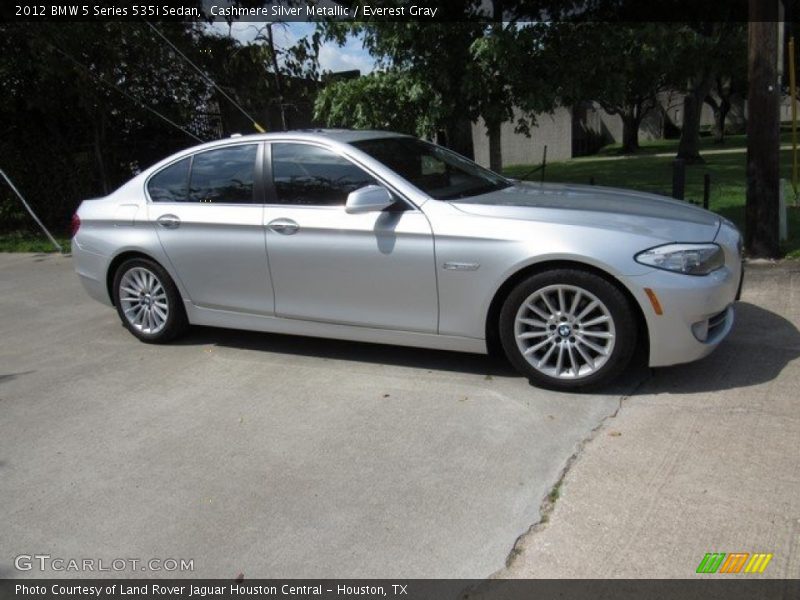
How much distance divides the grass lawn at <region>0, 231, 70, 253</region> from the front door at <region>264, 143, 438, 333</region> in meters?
7.16

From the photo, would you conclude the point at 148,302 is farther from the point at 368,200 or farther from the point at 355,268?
the point at 368,200

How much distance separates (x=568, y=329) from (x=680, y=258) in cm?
74

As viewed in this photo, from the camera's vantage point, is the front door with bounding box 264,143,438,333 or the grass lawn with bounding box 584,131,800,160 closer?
the front door with bounding box 264,143,438,333

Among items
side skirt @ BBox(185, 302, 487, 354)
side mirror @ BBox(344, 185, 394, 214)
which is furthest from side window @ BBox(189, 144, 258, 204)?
side mirror @ BBox(344, 185, 394, 214)

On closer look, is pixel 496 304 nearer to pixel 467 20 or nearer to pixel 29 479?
pixel 29 479

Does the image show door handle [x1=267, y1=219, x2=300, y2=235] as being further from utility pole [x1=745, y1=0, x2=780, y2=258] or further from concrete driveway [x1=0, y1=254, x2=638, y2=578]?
utility pole [x1=745, y1=0, x2=780, y2=258]

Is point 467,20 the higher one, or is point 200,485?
point 467,20

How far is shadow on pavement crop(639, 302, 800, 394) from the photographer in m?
4.44

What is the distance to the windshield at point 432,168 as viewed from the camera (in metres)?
5.02

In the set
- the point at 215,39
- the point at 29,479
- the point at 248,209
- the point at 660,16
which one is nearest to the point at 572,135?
the point at 660,16

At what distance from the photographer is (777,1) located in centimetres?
673

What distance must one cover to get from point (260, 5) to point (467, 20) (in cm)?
336

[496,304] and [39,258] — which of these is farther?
[39,258]

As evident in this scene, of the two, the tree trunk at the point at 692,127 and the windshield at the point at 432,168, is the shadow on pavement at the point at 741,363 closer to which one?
the windshield at the point at 432,168
